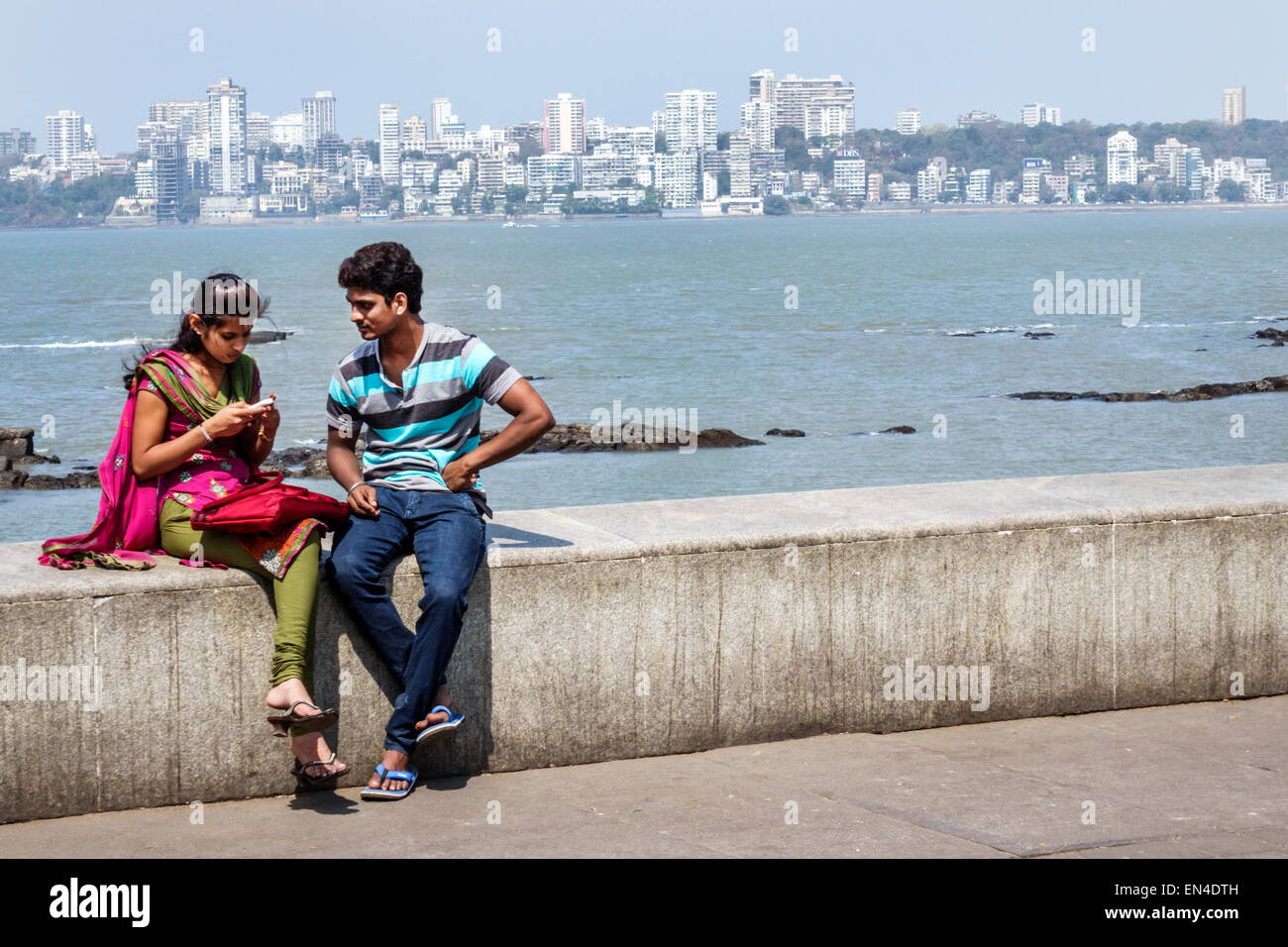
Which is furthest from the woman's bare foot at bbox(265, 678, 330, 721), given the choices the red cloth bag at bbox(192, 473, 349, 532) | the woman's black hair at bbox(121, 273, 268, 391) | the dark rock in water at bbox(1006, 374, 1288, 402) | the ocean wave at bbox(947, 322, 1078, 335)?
the ocean wave at bbox(947, 322, 1078, 335)

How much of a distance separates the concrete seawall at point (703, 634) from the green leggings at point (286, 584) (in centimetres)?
9

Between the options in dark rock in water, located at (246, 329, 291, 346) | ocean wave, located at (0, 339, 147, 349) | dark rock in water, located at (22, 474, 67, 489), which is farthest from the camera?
ocean wave, located at (0, 339, 147, 349)

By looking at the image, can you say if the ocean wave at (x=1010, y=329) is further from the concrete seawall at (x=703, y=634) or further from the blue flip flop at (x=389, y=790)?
the blue flip flop at (x=389, y=790)

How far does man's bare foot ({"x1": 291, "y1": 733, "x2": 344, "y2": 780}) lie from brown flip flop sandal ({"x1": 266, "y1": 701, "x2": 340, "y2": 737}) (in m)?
0.10

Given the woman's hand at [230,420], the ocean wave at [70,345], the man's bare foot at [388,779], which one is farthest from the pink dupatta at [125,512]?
the ocean wave at [70,345]

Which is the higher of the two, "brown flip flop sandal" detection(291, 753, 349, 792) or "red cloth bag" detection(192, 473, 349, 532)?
"red cloth bag" detection(192, 473, 349, 532)

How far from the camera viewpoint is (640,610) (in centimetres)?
533

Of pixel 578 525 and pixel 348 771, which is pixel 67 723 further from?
pixel 578 525

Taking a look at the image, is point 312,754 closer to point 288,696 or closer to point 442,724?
point 288,696

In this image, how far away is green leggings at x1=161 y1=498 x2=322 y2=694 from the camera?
478cm

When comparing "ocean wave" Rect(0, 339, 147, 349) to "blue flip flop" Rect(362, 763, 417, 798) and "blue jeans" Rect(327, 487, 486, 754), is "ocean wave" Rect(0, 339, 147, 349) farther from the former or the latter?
"blue flip flop" Rect(362, 763, 417, 798)

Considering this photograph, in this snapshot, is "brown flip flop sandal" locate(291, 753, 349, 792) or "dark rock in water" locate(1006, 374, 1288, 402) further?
"dark rock in water" locate(1006, 374, 1288, 402)
